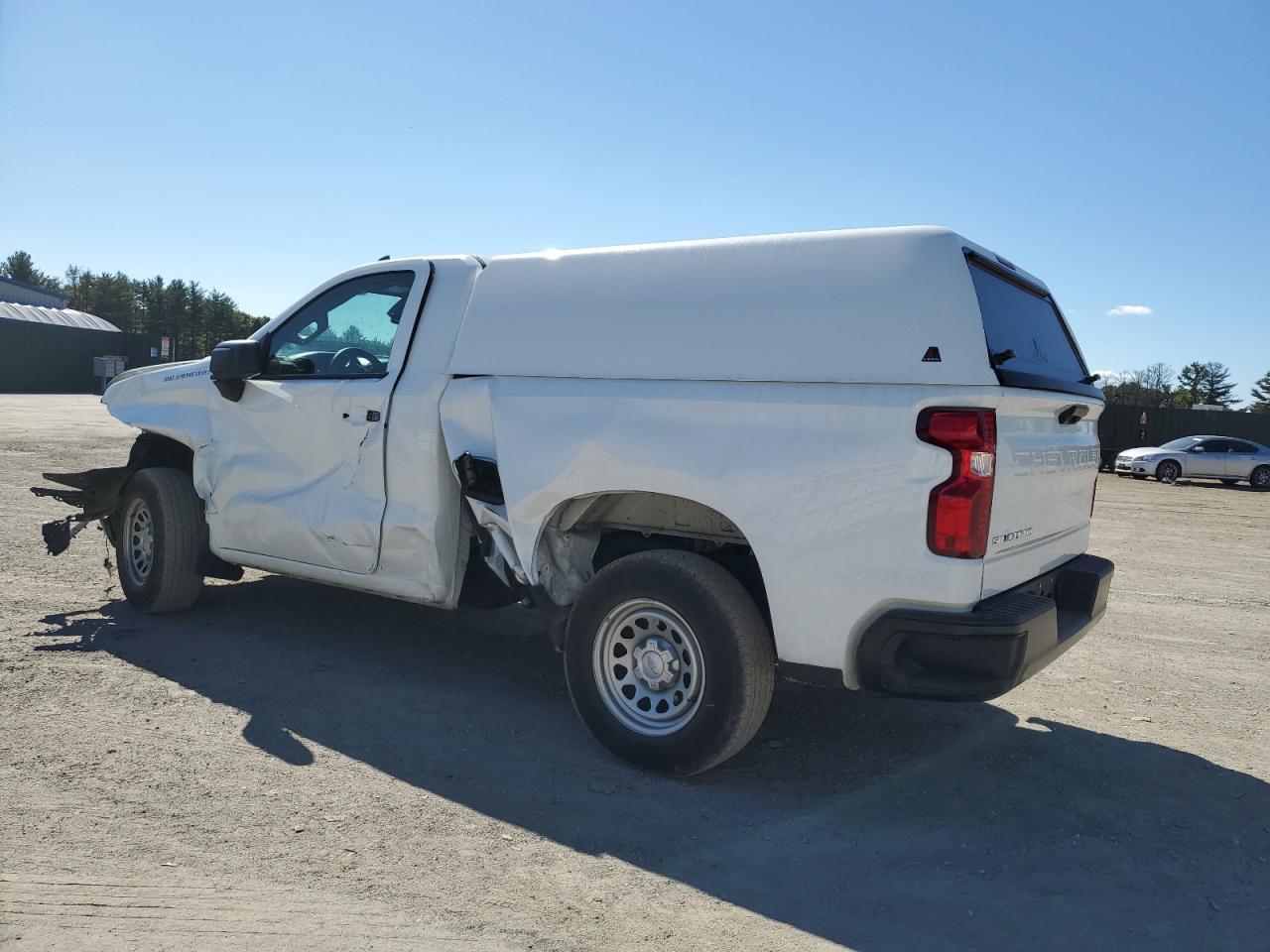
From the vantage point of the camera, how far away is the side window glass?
5020 millimetres

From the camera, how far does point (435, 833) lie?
3.34 metres

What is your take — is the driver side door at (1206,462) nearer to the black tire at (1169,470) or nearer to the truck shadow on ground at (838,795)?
the black tire at (1169,470)

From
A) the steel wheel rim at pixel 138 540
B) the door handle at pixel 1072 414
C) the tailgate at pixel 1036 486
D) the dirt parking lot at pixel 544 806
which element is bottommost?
the dirt parking lot at pixel 544 806

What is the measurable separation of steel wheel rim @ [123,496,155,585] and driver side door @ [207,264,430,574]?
70 cm

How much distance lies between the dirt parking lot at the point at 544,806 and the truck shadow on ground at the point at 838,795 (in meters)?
→ 0.02

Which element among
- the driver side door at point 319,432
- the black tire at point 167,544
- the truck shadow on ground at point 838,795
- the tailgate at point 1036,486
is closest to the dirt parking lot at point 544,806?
the truck shadow on ground at point 838,795

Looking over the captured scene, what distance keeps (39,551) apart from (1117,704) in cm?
795

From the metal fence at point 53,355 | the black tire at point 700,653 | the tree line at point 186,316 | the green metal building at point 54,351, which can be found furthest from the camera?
the tree line at point 186,316

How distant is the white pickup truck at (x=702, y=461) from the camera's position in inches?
130

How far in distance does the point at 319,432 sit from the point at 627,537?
5.97 ft

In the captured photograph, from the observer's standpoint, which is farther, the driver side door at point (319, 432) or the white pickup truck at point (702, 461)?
the driver side door at point (319, 432)

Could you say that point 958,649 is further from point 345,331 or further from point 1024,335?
point 345,331

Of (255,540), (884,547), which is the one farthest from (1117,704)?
(255,540)

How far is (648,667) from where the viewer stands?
3949 millimetres
